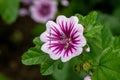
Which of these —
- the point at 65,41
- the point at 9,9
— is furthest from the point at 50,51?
the point at 9,9

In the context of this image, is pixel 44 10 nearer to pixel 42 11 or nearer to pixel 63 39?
pixel 42 11

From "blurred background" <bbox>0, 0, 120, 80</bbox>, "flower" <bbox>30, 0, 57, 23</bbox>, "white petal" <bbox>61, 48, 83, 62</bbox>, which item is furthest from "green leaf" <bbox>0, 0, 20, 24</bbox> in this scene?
"white petal" <bbox>61, 48, 83, 62</bbox>

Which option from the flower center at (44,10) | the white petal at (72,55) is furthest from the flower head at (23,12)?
the white petal at (72,55)

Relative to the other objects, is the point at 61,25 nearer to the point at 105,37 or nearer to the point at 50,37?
the point at 50,37

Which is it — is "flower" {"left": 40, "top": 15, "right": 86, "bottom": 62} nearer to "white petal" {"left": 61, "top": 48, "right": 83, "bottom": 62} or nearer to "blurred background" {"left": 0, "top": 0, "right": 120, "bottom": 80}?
"white petal" {"left": 61, "top": 48, "right": 83, "bottom": 62}

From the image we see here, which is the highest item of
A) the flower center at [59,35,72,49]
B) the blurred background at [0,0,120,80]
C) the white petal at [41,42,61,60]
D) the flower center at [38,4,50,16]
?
the flower center at [38,4,50,16]

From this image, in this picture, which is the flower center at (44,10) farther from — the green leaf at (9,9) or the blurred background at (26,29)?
the green leaf at (9,9)
